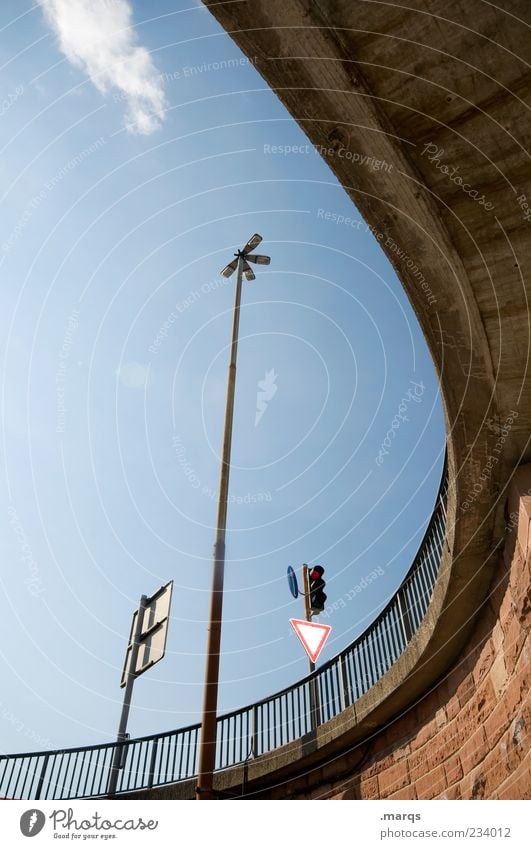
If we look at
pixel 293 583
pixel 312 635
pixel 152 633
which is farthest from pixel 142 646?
pixel 293 583

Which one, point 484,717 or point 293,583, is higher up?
point 293,583

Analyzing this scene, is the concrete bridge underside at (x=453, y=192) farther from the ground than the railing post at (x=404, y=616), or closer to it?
farther from the ground

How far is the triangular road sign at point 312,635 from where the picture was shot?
27.9ft

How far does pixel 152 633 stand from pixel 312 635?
276cm

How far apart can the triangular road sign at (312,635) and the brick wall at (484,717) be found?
2201mm

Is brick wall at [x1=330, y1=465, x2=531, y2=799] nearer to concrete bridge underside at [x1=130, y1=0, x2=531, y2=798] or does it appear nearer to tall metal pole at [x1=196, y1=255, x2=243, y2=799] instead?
concrete bridge underside at [x1=130, y1=0, x2=531, y2=798]

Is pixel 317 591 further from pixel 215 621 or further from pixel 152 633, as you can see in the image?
pixel 152 633

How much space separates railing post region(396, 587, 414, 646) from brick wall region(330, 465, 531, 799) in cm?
99

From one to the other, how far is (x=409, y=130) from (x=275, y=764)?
27.8ft

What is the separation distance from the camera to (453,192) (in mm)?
4234

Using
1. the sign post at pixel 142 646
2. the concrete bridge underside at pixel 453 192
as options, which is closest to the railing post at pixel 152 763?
the sign post at pixel 142 646

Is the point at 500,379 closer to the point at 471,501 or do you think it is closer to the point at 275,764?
the point at 471,501

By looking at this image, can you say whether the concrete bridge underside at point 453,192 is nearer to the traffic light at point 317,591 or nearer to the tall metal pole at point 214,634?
the tall metal pole at point 214,634
